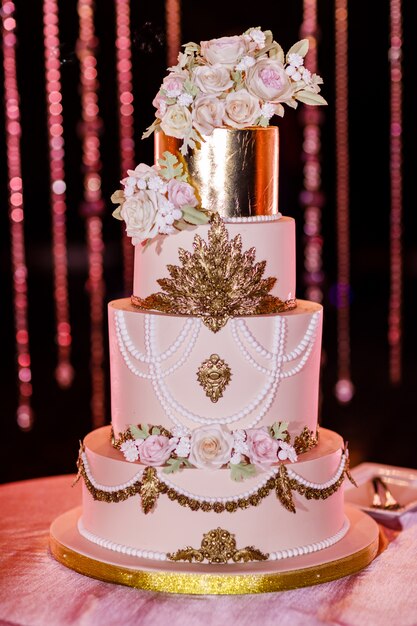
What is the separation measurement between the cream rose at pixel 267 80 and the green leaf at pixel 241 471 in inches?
40.2

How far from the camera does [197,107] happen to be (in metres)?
3.15

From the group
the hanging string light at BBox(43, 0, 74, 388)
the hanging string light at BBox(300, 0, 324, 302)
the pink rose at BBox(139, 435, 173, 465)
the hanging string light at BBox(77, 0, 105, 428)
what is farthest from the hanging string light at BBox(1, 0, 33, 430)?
the pink rose at BBox(139, 435, 173, 465)

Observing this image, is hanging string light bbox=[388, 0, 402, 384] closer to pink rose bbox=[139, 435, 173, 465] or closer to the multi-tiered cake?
the multi-tiered cake

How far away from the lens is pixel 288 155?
843cm

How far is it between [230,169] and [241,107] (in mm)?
177

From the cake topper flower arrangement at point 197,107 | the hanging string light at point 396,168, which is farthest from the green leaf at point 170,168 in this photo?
the hanging string light at point 396,168

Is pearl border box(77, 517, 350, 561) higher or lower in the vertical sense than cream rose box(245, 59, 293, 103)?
lower

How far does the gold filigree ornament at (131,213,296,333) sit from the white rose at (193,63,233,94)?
0.35m

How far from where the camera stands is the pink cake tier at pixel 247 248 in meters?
3.23

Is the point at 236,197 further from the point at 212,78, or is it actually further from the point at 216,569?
the point at 216,569

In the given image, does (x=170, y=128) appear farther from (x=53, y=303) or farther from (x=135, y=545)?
(x=53, y=303)

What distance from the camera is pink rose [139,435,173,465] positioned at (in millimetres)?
3172

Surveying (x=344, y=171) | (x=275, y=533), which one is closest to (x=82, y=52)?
(x=344, y=171)

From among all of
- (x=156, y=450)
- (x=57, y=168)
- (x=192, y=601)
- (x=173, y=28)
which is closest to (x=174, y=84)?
(x=156, y=450)
